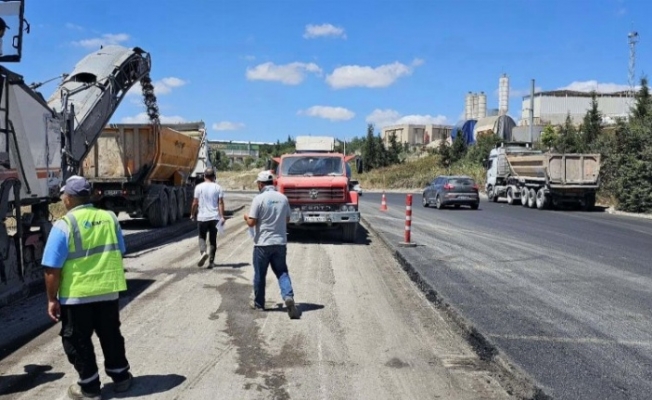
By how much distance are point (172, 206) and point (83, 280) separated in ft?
53.1

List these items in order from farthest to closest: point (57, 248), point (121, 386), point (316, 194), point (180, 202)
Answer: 1. point (180, 202)
2. point (316, 194)
3. point (121, 386)
4. point (57, 248)

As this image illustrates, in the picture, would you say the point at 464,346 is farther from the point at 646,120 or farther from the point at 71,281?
the point at 646,120

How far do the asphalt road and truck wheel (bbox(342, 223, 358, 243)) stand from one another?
1178mm

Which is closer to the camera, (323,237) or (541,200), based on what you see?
(323,237)

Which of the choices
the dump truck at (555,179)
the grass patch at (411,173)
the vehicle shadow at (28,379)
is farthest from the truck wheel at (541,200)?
the vehicle shadow at (28,379)

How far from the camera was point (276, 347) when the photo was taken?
21.4 ft

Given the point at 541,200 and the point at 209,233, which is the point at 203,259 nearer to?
the point at 209,233

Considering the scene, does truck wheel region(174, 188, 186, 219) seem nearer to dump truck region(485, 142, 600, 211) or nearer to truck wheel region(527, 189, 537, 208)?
dump truck region(485, 142, 600, 211)

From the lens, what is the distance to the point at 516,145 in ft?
128

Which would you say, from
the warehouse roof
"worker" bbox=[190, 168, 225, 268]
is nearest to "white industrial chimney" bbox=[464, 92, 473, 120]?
the warehouse roof

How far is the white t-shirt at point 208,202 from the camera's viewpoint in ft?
36.8

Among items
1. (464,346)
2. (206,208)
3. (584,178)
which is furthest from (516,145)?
(464,346)

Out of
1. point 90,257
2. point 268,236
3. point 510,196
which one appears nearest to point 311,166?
point 268,236

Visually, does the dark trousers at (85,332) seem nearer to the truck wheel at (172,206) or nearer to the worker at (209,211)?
the worker at (209,211)
